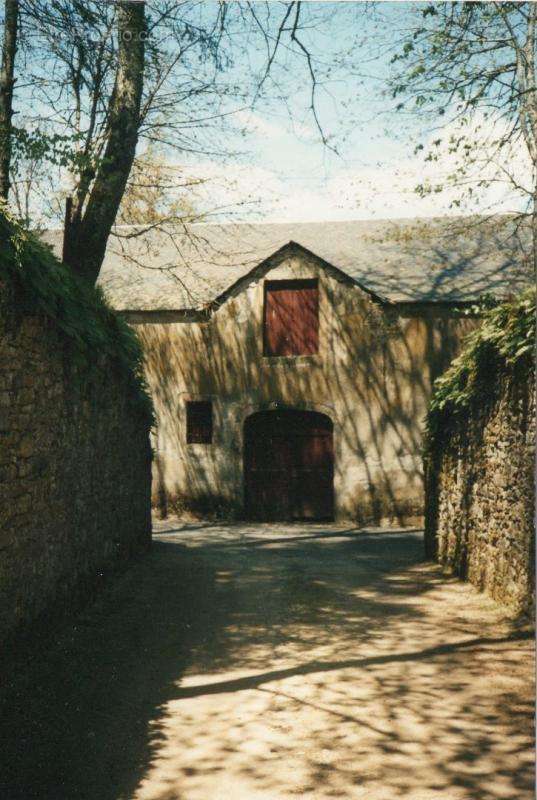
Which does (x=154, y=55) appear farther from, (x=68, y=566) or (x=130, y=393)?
(x=68, y=566)

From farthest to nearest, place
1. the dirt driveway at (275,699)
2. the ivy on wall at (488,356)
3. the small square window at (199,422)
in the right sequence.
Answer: the small square window at (199,422) < the ivy on wall at (488,356) < the dirt driveway at (275,699)

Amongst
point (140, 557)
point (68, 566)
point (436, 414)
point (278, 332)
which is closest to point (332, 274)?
point (278, 332)

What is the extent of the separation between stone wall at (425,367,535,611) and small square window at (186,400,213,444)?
28.8 ft

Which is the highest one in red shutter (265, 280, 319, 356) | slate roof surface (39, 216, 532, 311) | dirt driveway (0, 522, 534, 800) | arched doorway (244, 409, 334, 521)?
slate roof surface (39, 216, 532, 311)


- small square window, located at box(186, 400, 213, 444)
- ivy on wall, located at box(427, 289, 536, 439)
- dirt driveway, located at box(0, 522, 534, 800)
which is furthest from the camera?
small square window, located at box(186, 400, 213, 444)

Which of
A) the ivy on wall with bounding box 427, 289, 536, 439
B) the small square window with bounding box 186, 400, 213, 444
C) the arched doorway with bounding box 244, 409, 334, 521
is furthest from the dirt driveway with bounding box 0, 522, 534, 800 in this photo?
the small square window with bounding box 186, 400, 213, 444

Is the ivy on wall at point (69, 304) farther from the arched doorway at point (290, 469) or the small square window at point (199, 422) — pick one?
the arched doorway at point (290, 469)

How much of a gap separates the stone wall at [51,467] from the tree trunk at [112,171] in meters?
2.13

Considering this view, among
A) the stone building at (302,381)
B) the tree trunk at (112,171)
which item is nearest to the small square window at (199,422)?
the stone building at (302,381)

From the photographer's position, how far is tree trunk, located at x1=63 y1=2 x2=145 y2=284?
10.5 m

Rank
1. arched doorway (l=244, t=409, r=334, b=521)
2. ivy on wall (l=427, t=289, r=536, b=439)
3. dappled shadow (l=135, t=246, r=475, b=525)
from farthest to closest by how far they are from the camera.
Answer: arched doorway (l=244, t=409, r=334, b=521) < dappled shadow (l=135, t=246, r=475, b=525) < ivy on wall (l=427, t=289, r=536, b=439)

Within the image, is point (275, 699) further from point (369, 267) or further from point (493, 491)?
point (369, 267)

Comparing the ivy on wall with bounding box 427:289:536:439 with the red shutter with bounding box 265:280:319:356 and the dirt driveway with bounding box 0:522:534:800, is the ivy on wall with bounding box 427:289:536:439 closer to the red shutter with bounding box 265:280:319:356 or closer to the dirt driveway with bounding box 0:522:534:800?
the dirt driveway with bounding box 0:522:534:800

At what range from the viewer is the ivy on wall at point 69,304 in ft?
17.9
